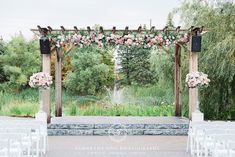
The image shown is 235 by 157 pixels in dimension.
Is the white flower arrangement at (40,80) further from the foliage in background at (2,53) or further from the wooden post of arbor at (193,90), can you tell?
the foliage in background at (2,53)

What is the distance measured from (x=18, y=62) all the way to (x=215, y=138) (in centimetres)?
1841

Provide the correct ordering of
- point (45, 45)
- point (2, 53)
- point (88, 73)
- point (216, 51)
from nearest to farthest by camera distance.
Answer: point (45, 45) < point (216, 51) < point (88, 73) < point (2, 53)

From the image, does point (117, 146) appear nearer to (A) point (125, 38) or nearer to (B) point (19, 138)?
(A) point (125, 38)

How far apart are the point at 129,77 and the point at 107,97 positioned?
134 inches

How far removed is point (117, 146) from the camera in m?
10.6

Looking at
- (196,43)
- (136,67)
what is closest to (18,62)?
(136,67)

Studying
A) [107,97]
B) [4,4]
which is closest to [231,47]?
[107,97]

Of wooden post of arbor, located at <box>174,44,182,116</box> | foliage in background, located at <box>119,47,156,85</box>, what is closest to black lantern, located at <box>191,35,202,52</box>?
wooden post of arbor, located at <box>174,44,182,116</box>

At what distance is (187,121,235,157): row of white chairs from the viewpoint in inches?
272

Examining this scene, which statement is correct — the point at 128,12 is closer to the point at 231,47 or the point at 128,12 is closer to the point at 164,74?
the point at 164,74

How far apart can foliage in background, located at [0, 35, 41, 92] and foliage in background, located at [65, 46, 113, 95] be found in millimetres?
2584

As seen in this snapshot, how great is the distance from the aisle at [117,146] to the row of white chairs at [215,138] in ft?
2.04

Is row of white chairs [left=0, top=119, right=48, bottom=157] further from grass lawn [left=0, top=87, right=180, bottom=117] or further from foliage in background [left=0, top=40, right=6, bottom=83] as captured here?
foliage in background [left=0, top=40, right=6, bottom=83]

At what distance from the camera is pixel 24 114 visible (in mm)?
18141
